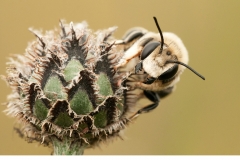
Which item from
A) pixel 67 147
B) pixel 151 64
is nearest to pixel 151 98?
pixel 151 64

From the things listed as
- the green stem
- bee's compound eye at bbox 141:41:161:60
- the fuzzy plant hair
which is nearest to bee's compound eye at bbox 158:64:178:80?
bee's compound eye at bbox 141:41:161:60

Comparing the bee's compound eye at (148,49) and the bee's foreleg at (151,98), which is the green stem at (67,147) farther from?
the bee's compound eye at (148,49)

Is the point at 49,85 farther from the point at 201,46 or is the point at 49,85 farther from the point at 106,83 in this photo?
the point at 201,46

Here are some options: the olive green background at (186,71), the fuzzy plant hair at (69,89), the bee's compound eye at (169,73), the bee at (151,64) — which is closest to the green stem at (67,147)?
the fuzzy plant hair at (69,89)

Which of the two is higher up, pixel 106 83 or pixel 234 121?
→ pixel 106 83

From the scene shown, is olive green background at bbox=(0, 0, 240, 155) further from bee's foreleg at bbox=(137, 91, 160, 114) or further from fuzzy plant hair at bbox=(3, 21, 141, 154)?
fuzzy plant hair at bbox=(3, 21, 141, 154)

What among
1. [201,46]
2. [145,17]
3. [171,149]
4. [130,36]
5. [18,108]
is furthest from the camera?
[145,17]

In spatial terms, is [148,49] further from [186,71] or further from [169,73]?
[186,71]

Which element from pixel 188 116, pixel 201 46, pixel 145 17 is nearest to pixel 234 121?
pixel 188 116
